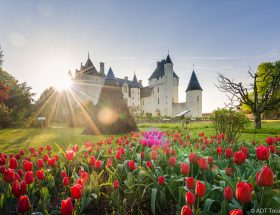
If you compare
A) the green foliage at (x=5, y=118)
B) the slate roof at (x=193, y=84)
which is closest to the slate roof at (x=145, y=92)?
the slate roof at (x=193, y=84)

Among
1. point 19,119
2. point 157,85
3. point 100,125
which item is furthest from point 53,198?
point 157,85

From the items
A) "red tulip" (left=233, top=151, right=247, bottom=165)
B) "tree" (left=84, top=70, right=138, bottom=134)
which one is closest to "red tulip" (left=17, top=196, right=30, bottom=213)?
"red tulip" (left=233, top=151, right=247, bottom=165)

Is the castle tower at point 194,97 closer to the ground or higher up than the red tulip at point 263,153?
higher up

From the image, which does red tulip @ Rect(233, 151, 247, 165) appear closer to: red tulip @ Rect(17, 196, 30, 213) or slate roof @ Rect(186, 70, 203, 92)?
red tulip @ Rect(17, 196, 30, 213)

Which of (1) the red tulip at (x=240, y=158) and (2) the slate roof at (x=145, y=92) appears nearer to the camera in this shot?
(1) the red tulip at (x=240, y=158)

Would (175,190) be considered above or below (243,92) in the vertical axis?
below

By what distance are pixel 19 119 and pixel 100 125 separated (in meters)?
18.3

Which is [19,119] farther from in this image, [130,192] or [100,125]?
[130,192]

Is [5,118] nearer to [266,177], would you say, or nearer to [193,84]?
[266,177]

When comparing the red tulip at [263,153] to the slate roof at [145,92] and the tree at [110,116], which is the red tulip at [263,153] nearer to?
the tree at [110,116]

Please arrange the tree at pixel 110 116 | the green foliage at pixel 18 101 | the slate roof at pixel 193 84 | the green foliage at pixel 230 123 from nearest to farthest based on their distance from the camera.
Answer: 1. the green foliage at pixel 230 123
2. the tree at pixel 110 116
3. the green foliage at pixel 18 101
4. the slate roof at pixel 193 84

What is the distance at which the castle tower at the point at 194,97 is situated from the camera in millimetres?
52188

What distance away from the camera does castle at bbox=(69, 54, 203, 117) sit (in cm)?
5184

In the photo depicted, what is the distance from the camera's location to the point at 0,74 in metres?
27.2
